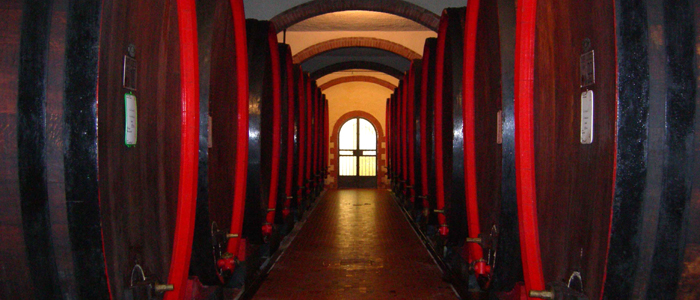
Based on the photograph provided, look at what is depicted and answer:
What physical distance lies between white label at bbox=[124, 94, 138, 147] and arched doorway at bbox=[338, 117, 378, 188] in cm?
1806

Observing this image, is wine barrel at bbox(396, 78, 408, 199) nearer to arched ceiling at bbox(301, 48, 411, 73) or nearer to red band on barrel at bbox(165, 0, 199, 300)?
red band on barrel at bbox(165, 0, 199, 300)

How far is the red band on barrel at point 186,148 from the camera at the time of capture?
1.84 metres

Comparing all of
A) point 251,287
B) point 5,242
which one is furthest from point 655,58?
point 251,287

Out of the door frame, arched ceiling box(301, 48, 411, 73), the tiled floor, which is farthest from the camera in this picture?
the door frame

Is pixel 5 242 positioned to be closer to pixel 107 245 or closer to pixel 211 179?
pixel 107 245

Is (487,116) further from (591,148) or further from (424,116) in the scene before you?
(424,116)

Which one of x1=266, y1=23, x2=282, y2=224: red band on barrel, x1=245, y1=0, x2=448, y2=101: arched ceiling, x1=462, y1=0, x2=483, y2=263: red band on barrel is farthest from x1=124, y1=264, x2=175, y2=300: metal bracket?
x1=245, y1=0, x2=448, y2=101: arched ceiling

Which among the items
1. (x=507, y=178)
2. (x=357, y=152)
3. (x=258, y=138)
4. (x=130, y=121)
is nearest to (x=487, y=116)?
(x=507, y=178)

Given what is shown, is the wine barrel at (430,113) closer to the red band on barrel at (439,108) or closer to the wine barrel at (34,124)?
the red band on barrel at (439,108)

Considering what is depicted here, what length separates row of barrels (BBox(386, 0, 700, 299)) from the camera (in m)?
1.11

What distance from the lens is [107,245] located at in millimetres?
1260

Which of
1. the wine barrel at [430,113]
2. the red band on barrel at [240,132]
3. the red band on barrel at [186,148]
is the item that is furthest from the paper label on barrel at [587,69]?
the wine barrel at [430,113]

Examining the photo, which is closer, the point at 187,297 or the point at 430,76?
the point at 187,297

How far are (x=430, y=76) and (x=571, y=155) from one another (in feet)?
8.71
